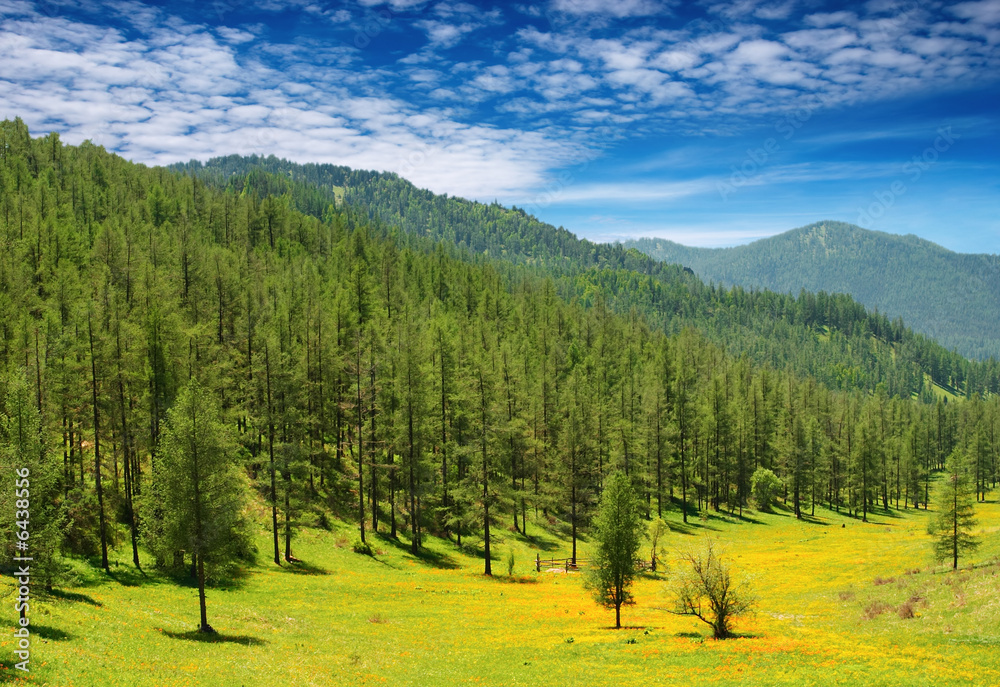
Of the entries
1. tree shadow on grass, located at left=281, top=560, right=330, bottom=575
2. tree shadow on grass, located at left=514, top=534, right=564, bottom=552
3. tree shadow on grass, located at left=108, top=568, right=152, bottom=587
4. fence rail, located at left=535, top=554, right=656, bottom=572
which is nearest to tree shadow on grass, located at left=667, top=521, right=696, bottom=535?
fence rail, located at left=535, top=554, right=656, bottom=572

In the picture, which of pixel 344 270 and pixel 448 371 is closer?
pixel 448 371

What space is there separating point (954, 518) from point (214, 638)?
4900cm

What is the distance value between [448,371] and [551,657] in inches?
1291

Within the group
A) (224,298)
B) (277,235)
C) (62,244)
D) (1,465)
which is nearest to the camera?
(1,465)

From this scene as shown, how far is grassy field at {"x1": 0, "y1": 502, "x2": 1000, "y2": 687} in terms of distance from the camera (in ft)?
66.9

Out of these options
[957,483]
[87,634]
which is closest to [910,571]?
[957,483]

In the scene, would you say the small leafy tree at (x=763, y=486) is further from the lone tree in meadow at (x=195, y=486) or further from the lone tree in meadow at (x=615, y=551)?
the lone tree in meadow at (x=195, y=486)

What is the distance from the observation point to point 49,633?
65.5 ft

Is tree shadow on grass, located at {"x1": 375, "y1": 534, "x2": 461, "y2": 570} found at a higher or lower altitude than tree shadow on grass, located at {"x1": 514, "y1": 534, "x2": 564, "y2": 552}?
higher

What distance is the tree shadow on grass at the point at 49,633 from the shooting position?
19.7 meters

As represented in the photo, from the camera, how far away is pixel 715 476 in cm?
8625

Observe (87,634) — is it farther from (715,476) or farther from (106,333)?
(715,476)

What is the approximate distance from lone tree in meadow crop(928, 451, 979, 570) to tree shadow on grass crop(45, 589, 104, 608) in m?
54.0

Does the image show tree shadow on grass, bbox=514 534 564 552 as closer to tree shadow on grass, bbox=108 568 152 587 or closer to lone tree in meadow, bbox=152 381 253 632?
tree shadow on grass, bbox=108 568 152 587
